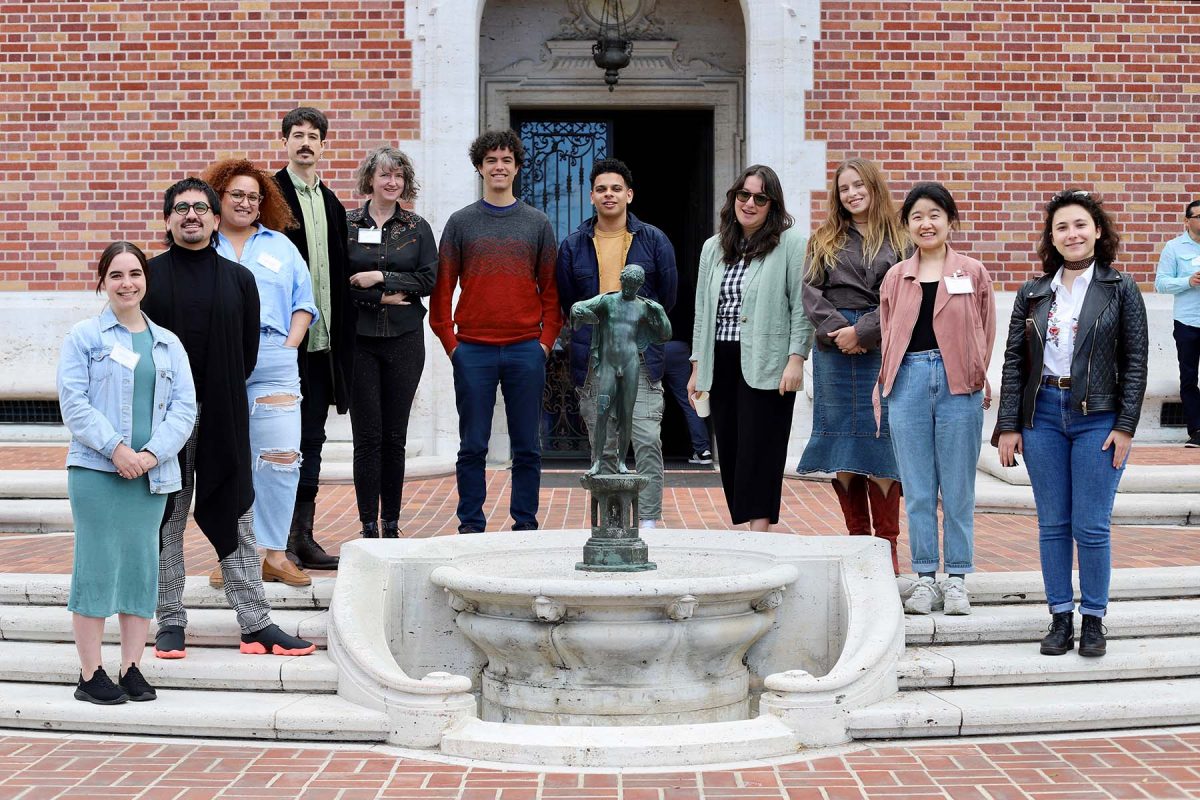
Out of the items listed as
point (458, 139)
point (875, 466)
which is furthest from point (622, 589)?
point (458, 139)

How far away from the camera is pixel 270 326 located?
5.63 m

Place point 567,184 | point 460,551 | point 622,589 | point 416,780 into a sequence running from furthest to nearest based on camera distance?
point 567,184
point 460,551
point 622,589
point 416,780

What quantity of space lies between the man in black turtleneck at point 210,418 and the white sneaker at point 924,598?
2.40 meters

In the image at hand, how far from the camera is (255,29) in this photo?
10.4 meters

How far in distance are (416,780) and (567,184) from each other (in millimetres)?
7753

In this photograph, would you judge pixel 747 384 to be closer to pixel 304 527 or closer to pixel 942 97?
pixel 304 527

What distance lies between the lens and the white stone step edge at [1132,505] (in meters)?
8.20

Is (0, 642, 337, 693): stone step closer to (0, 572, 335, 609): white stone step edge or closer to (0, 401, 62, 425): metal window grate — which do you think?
(0, 572, 335, 609): white stone step edge

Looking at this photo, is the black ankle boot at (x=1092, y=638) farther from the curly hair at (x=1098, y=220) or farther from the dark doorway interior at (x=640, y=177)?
the dark doorway interior at (x=640, y=177)

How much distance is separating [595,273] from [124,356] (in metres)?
2.58

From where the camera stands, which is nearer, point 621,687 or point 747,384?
point 621,687

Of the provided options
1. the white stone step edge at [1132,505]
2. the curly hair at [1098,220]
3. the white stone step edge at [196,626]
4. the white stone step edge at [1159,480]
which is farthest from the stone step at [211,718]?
the white stone step edge at [1159,480]

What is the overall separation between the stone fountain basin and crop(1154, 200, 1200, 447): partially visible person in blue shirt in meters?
5.94

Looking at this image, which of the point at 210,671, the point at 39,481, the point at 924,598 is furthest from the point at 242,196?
the point at 39,481
